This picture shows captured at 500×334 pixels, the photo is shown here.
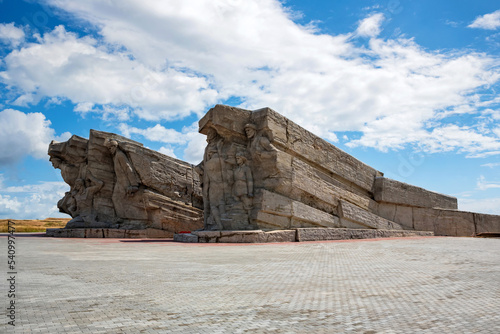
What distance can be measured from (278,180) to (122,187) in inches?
328

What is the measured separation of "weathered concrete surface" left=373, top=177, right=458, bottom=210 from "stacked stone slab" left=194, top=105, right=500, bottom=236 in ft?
0.17

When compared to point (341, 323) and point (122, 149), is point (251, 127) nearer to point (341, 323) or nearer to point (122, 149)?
point (122, 149)

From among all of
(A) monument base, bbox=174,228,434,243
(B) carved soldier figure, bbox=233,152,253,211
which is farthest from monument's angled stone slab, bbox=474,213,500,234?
(B) carved soldier figure, bbox=233,152,253,211

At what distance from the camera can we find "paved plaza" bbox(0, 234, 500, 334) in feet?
8.02

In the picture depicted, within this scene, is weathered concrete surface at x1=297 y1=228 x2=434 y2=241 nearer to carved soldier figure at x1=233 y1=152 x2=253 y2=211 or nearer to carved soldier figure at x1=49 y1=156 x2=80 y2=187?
carved soldier figure at x1=233 y1=152 x2=253 y2=211

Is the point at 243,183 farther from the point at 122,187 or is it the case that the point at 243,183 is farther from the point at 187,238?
the point at 122,187

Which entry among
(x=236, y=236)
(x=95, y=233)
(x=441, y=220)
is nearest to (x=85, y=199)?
(x=95, y=233)

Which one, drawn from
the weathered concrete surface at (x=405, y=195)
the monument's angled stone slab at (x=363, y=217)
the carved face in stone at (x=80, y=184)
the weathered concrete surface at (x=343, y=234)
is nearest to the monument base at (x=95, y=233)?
the carved face in stone at (x=80, y=184)

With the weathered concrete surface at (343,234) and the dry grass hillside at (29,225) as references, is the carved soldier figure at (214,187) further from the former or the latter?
the dry grass hillside at (29,225)

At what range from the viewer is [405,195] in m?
14.8

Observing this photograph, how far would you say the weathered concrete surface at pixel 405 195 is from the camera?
14242 millimetres

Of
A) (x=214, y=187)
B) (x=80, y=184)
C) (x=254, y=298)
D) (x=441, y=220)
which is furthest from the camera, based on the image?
(x=80, y=184)

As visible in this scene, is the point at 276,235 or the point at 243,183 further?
the point at 243,183

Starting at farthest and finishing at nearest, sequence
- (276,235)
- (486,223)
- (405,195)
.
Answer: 1. (486,223)
2. (405,195)
3. (276,235)
